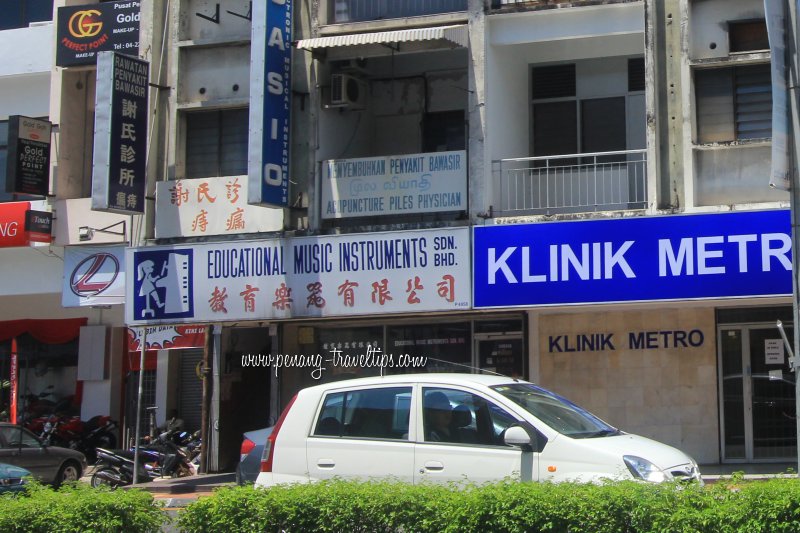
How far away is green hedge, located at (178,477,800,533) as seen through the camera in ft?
26.0

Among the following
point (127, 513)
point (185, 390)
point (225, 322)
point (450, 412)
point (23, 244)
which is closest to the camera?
point (127, 513)

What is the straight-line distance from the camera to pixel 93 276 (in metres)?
23.1

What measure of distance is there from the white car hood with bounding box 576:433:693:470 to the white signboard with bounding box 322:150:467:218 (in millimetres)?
8592

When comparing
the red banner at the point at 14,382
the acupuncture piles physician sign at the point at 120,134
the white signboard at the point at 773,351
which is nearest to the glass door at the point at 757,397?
the white signboard at the point at 773,351

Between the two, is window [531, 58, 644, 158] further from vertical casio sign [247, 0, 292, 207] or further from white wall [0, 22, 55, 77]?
white wall [0, 22, 55, 77]

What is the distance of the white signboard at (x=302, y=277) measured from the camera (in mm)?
18750

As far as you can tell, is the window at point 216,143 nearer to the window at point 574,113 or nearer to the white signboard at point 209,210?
the white signboard at point 209,210

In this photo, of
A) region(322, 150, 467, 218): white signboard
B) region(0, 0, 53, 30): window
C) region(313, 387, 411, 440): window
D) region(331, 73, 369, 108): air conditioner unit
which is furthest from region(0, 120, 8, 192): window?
region(313, 387, 411, 440): window

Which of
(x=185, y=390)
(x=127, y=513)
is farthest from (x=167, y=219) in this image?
(x=127, y=513)

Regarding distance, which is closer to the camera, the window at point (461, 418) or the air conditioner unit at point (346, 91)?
the window at point (461, 418)

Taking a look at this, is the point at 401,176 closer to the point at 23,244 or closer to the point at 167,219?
the point at 167,219

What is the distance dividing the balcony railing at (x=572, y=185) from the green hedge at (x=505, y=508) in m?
10.4

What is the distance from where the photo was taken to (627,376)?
19031 millimetres

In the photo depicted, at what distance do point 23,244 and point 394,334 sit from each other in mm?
8354
